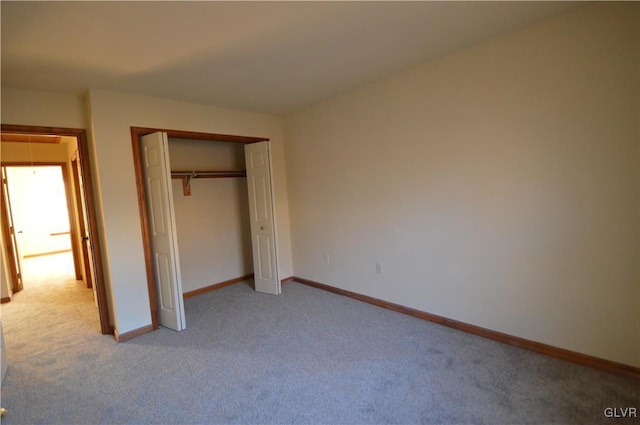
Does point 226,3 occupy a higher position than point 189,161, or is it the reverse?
point 226,3

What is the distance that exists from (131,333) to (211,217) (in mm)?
1825

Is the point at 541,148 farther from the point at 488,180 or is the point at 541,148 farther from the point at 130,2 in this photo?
the point at 130,2

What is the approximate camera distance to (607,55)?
2072mm

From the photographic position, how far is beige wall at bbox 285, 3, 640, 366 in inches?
83.2

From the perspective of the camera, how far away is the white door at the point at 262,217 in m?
4.17

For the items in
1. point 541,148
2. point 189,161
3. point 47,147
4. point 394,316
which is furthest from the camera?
point 47,147

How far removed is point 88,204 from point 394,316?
3.36 meters

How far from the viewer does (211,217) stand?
15.0ft

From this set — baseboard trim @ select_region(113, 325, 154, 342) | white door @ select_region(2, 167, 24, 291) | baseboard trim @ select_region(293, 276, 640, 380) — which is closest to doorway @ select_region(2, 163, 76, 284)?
white door @ select_region(2, 167, 24, 291)

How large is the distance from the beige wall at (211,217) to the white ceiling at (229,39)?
4.37ft

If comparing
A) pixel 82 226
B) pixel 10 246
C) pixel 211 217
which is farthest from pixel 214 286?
pixel 10 246

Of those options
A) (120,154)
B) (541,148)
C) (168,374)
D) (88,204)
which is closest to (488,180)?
(541,148)

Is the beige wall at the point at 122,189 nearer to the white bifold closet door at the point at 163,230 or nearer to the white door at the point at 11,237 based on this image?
the white bifold closet door at the point at 163,230

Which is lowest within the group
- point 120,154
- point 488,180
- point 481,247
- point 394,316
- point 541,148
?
point 394,316
